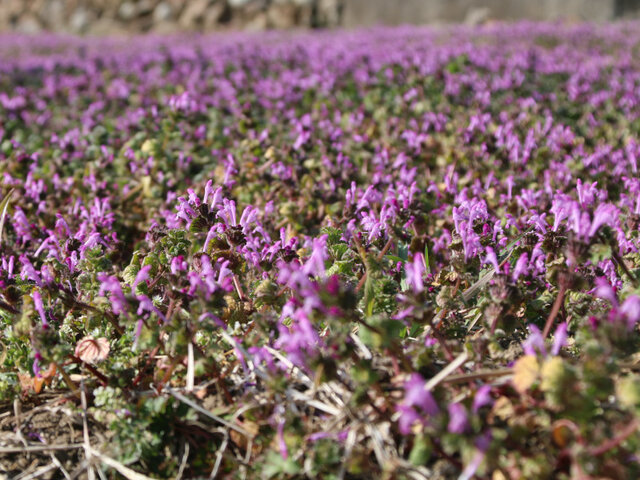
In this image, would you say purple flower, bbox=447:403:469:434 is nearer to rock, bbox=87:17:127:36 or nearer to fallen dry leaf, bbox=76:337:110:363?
fallen dry leaf, bbox=76:337:110:363

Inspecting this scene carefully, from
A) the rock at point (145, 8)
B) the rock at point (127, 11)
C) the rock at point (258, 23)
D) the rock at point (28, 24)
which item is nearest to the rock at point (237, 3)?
the rock at point (258, 23)

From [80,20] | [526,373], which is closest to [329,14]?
[80,20]

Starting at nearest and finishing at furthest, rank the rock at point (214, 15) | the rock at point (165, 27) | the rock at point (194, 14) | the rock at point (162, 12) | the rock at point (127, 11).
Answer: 1. the rock at point (165, 27)
2. the rock at point (214, 15)
3. the rock at point (194, 14)
4. the rock at point (162, 12)
5. the rock at point (127, 11)

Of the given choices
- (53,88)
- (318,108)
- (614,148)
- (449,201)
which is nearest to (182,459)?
(449,201)

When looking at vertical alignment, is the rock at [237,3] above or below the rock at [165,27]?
above

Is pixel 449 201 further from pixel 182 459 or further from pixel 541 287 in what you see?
pixel 182 459

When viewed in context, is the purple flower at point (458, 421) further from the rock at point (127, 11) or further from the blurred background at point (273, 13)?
the rock at point (127, 11)
